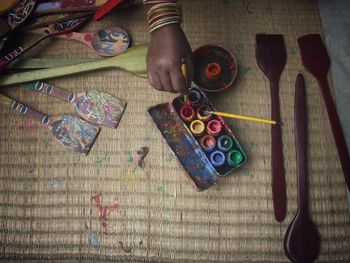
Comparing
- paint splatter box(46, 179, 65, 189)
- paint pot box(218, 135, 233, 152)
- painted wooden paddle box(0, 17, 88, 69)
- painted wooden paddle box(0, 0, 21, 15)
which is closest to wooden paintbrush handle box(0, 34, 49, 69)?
painted wooden paddle box(0, 17, 88, 69)

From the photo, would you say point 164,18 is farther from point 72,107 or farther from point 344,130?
point 344,130

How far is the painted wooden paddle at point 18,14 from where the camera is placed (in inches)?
33.4

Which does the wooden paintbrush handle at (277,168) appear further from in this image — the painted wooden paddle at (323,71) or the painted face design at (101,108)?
the painted face design at (101,108)

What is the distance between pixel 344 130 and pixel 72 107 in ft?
2.15

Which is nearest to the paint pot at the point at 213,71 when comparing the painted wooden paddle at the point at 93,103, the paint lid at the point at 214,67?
the paint lid at the point at 214,67

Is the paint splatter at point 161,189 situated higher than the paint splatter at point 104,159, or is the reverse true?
the paint splatter at point 104,159

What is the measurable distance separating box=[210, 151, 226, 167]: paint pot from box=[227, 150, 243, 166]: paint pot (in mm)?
13

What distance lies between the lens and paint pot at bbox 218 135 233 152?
0.75 meters

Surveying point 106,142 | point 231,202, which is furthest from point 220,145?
point 106,142

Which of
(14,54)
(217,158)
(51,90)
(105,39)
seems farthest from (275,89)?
(14,54)

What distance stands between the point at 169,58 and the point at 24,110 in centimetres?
40

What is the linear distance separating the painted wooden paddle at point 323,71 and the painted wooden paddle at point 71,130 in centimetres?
55

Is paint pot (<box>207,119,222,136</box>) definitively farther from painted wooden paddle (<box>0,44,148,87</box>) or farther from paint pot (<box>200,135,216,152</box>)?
painted wooden paddle (<box>0,44,148,87</box>)

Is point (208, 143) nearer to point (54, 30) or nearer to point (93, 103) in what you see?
point (93, 103)
